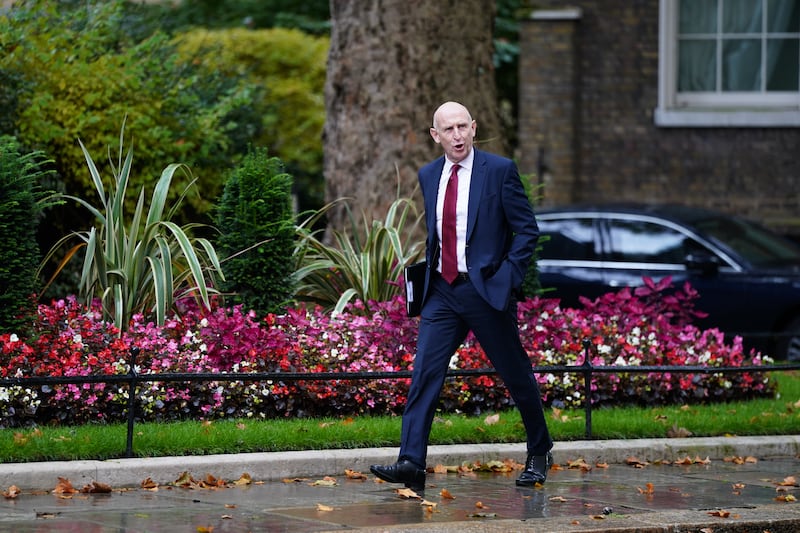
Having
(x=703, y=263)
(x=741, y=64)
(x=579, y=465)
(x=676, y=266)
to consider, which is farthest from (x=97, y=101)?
(x=741, y=64)

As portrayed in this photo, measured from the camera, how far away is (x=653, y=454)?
329 inches

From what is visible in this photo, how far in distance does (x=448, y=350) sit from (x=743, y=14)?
41.0ft

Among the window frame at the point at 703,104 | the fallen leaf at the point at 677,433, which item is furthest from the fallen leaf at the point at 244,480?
the window frame at the point at 703,104

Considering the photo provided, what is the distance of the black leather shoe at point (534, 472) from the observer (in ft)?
24.0

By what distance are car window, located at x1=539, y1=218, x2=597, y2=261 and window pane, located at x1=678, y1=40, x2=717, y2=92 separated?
229 inches

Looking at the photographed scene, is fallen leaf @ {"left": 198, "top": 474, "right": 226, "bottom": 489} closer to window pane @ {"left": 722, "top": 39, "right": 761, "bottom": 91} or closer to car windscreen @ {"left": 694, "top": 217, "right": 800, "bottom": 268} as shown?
car windscreen @ {"left": 694, "top": 217, "right": 800, "bottom": 268}

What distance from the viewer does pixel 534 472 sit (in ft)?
24.0

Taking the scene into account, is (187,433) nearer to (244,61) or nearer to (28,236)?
(28,236)

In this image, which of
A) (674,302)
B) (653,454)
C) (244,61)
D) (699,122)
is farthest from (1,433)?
(244,61)

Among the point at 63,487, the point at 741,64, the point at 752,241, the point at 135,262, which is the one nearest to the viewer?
the point at 63,487

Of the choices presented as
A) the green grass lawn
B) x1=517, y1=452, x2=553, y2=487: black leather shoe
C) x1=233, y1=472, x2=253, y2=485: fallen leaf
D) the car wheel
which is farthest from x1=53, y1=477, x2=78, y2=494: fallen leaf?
the car wheel

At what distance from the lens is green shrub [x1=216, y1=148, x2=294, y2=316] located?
31.0ft

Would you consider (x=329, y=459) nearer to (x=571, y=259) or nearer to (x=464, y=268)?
(x=464, y=268)

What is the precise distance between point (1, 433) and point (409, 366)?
266 cm
